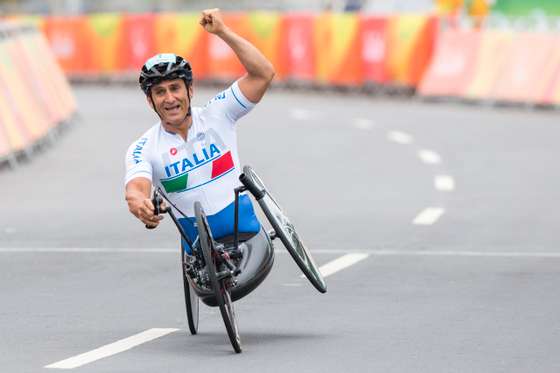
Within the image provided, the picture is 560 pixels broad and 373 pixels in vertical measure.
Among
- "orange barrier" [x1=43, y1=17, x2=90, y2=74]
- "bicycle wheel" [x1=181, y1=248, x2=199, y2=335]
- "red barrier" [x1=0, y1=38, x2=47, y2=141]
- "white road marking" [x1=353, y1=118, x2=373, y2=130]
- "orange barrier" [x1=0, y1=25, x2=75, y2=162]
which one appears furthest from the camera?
"orange barrier" [x1=43, y1=17, x2=90, y2=74]

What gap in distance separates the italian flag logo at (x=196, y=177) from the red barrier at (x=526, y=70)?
2042 centimetres

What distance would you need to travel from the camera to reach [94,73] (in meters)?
43.2

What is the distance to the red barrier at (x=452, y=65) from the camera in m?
31.6

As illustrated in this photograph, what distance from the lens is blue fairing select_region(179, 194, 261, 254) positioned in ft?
31.1

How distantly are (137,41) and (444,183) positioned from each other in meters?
25.0

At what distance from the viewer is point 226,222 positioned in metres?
9.50

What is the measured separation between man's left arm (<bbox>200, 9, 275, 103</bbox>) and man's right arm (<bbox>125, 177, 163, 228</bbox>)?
86cm

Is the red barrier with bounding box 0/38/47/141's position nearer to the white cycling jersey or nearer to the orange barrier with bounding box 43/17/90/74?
the white cycling jersey

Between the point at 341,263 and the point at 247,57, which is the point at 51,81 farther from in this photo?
the point at 247,57

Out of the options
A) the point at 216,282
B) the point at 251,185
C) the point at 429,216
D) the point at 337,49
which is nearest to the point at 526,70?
the point at 337,49

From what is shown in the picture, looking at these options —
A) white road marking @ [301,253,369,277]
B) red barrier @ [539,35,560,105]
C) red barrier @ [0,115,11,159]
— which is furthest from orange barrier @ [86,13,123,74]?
white road marking @ [301,253,369,277]

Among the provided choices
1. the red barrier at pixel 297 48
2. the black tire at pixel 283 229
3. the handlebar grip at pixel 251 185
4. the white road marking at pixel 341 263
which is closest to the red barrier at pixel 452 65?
the red barrier at pixel 297 48

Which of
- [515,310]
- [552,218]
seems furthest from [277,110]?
[515,310]

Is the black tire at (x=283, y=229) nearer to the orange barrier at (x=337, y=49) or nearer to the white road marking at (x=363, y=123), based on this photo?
the white road marking at (x=363, y=123)
